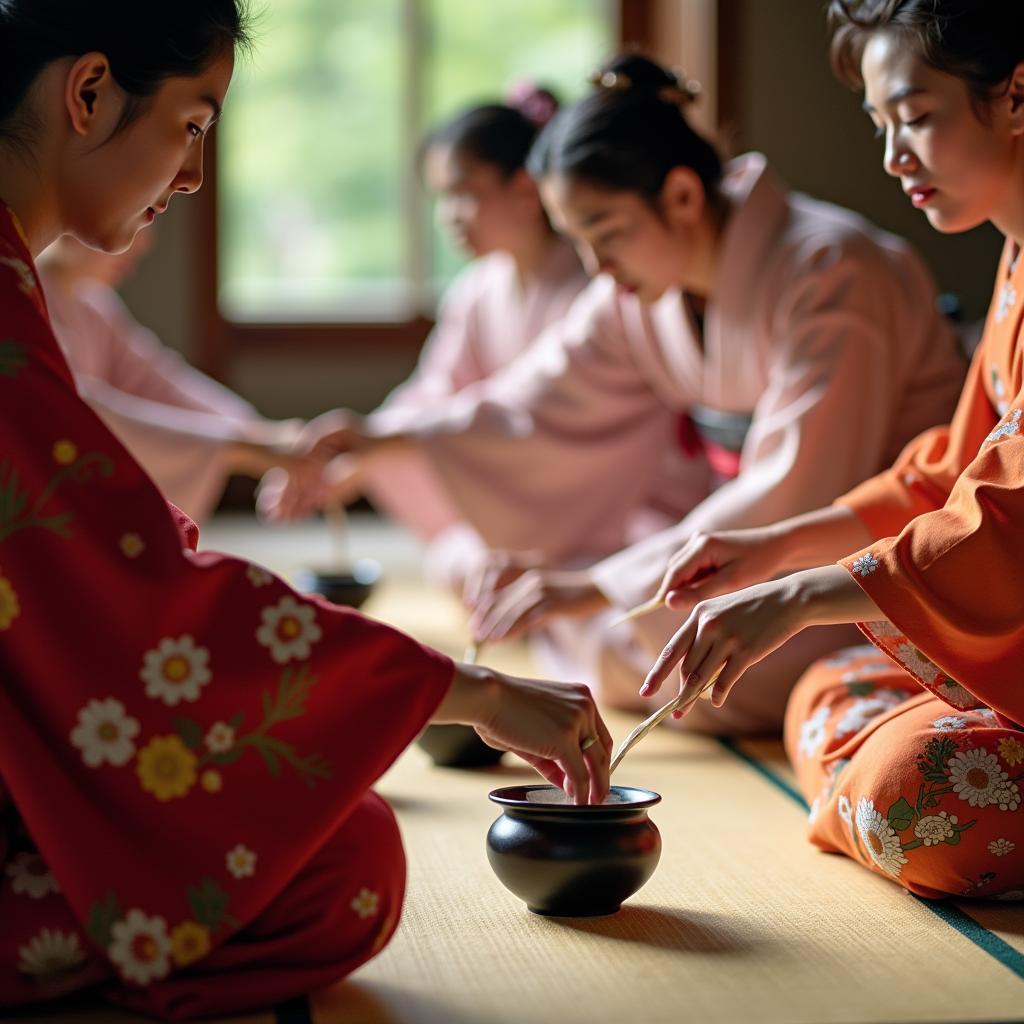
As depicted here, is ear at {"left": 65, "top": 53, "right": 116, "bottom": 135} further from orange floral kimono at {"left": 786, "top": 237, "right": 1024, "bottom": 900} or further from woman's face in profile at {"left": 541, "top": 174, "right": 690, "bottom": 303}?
woman's face in profile at {"left": 541, "top": 174, "right": 690, "bottom": 303}

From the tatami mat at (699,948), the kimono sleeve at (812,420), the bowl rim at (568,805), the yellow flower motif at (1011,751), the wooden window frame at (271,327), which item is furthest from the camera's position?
the wooden window frame at (271,327)

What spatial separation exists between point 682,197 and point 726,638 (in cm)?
154

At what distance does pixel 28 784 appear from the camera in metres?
1.56

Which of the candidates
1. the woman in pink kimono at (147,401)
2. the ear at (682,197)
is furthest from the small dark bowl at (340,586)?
the ear at (682,197)

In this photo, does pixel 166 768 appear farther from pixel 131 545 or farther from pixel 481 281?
pixel 481 281

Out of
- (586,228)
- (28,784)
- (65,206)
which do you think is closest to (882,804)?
(28,784)

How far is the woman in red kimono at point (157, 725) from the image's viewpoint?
5.11 ft

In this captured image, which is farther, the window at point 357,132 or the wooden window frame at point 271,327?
the window at point 357,132

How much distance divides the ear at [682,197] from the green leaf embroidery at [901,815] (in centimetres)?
153

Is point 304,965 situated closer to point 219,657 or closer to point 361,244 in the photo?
point 219,657

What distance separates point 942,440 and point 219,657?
144 centimetres

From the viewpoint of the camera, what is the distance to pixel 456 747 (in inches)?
112

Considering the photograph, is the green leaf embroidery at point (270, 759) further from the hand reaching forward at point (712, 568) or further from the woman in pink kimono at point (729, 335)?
the woman in pink kimono at point (729, 335)

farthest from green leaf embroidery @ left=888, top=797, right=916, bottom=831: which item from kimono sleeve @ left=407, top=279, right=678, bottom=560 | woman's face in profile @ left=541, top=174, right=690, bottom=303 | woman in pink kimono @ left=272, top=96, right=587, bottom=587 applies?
woman in pink kimono @ left=272, top=96, right=587, bottom=587
